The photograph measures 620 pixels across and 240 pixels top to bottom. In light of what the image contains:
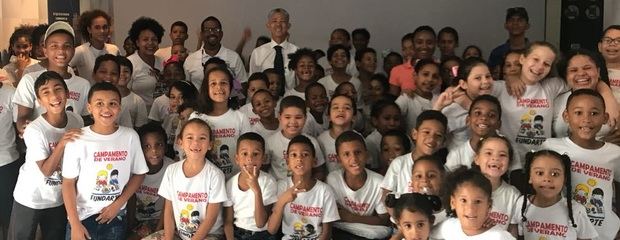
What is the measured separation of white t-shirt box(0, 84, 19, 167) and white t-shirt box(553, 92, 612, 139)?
9.28ft

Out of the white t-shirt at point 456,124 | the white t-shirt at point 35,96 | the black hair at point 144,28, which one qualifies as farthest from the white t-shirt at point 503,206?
the black hair at point 144,28

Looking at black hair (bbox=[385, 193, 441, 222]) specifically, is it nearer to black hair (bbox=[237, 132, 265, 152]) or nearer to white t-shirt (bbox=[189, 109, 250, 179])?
black hair (bbox=[237, 132, 265, 152])

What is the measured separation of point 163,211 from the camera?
374cm

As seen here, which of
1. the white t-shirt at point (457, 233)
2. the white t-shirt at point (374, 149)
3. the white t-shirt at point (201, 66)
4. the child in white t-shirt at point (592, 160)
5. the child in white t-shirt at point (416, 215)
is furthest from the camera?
the white t-shirt at point (201, 66)

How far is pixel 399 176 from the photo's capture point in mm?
3504

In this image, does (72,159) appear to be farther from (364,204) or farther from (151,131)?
(364,204)

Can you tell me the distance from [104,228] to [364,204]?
129cm

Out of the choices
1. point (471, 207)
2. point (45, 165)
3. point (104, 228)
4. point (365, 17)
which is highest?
point (365, 17)

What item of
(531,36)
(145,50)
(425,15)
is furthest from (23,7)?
(531,36)

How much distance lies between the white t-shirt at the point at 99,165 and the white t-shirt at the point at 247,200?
1.60 feet

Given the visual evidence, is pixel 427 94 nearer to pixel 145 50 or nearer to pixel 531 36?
pixel 145 50

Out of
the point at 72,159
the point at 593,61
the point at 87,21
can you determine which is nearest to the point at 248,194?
the point at 72,159

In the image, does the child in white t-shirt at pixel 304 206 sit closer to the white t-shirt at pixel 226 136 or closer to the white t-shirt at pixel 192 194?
the white t-shirt at pixel 192 194

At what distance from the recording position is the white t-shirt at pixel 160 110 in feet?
14.0
